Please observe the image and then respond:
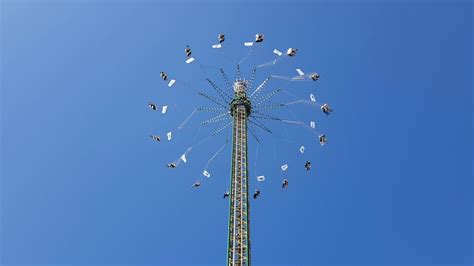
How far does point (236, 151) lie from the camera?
286 ft

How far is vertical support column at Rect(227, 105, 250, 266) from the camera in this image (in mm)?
77688

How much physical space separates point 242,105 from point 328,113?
13468mm

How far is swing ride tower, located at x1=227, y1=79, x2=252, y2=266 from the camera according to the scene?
3063 inches

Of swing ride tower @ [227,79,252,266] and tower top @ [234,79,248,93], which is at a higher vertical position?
tower top @ [234,79,248,93]

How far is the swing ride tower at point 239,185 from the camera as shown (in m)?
77.8

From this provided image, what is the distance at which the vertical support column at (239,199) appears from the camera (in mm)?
77688

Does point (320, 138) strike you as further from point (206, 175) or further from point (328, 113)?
point (206, 175)

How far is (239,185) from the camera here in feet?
276

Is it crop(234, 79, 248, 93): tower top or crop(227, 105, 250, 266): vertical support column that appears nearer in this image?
crop(227, 105, 250, 266): vertical support column

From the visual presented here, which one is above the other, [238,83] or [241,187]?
[238,83]

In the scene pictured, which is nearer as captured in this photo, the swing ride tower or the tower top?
the swing ride tower

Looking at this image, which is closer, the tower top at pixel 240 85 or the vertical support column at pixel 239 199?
the vertical support column at pixel 239 199

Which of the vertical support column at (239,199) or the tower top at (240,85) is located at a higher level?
the tower top at (240,85)

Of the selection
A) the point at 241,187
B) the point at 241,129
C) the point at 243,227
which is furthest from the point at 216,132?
the point at 243,227
